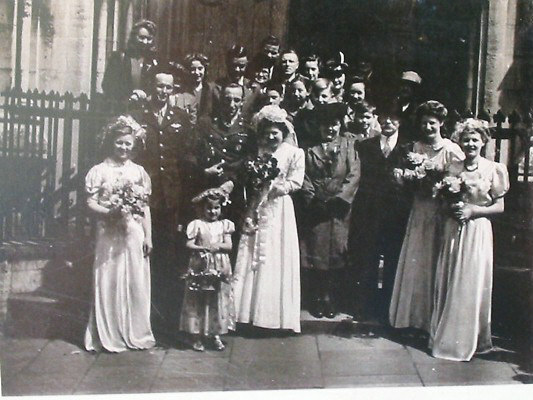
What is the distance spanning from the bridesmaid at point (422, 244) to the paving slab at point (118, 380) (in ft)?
4.38

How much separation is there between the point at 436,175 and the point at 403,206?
0.24m

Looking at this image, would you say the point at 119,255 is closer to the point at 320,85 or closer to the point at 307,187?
the point at 307,187

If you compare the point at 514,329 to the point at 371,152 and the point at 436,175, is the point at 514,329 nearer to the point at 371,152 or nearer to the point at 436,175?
the point at 436,175

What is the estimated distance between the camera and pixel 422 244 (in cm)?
414

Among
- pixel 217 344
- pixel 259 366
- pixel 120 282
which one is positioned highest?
pixel 120 282

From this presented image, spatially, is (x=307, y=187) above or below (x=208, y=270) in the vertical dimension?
above

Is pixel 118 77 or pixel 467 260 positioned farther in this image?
pixel 467 260

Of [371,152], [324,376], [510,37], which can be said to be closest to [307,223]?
[371,152]

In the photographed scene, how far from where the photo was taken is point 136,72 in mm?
3783

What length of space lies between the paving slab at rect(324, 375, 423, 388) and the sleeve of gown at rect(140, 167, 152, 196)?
4.29 ft

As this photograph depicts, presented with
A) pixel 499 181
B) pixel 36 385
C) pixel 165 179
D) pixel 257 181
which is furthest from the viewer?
pixel 499 181

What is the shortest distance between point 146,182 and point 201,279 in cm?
55

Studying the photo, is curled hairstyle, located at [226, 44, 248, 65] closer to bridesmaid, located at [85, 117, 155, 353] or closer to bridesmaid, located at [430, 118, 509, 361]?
bridesmaid, located at [85, 117, 155, 353]

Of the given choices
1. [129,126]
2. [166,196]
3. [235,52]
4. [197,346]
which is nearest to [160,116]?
[129,126]
